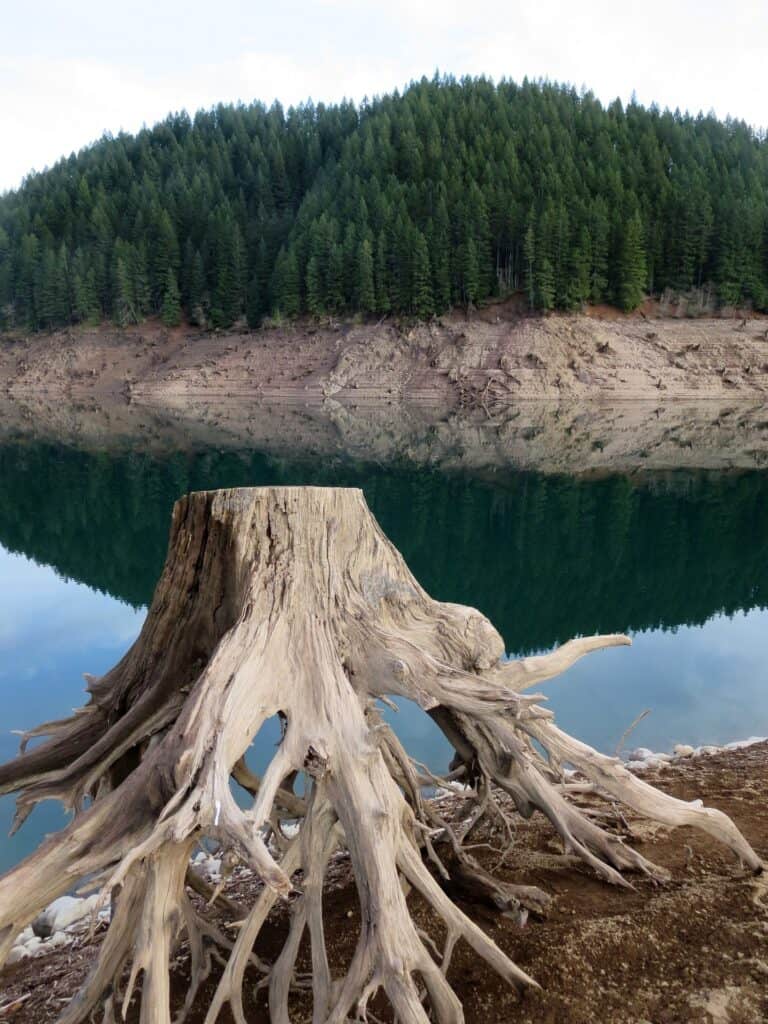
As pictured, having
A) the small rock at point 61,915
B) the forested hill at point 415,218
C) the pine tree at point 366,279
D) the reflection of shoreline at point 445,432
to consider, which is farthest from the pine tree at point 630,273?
the small rock at point 61,915

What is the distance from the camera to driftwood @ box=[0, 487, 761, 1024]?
2705mm

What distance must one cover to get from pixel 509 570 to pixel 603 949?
45.9ft

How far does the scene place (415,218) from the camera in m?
76.9

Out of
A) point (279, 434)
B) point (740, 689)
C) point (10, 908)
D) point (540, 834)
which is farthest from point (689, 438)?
point (10, 908)

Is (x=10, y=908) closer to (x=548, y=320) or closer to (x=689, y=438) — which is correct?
(x=689, y=438)

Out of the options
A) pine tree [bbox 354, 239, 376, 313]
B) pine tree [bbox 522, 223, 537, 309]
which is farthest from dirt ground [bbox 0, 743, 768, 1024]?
pine tree [bbox 354, 239, 376, 313]

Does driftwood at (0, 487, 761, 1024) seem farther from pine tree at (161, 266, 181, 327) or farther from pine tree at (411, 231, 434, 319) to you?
pine tree at (161, 266, 181, 327)

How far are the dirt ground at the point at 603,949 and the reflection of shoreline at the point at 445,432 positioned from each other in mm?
26224

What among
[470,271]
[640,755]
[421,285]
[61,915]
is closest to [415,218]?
[421,285]

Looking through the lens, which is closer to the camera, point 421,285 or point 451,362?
point 451,362

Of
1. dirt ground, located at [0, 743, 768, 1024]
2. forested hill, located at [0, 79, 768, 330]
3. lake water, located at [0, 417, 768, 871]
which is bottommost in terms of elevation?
lake water, located at [0, 417, 768, 871]

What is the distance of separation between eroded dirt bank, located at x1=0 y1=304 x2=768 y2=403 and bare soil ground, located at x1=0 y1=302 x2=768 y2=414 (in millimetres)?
95

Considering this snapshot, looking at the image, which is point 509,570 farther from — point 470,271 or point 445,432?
point 470,271

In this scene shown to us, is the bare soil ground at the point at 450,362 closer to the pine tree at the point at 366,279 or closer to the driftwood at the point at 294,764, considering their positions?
the pine tree at the point at 366,279
